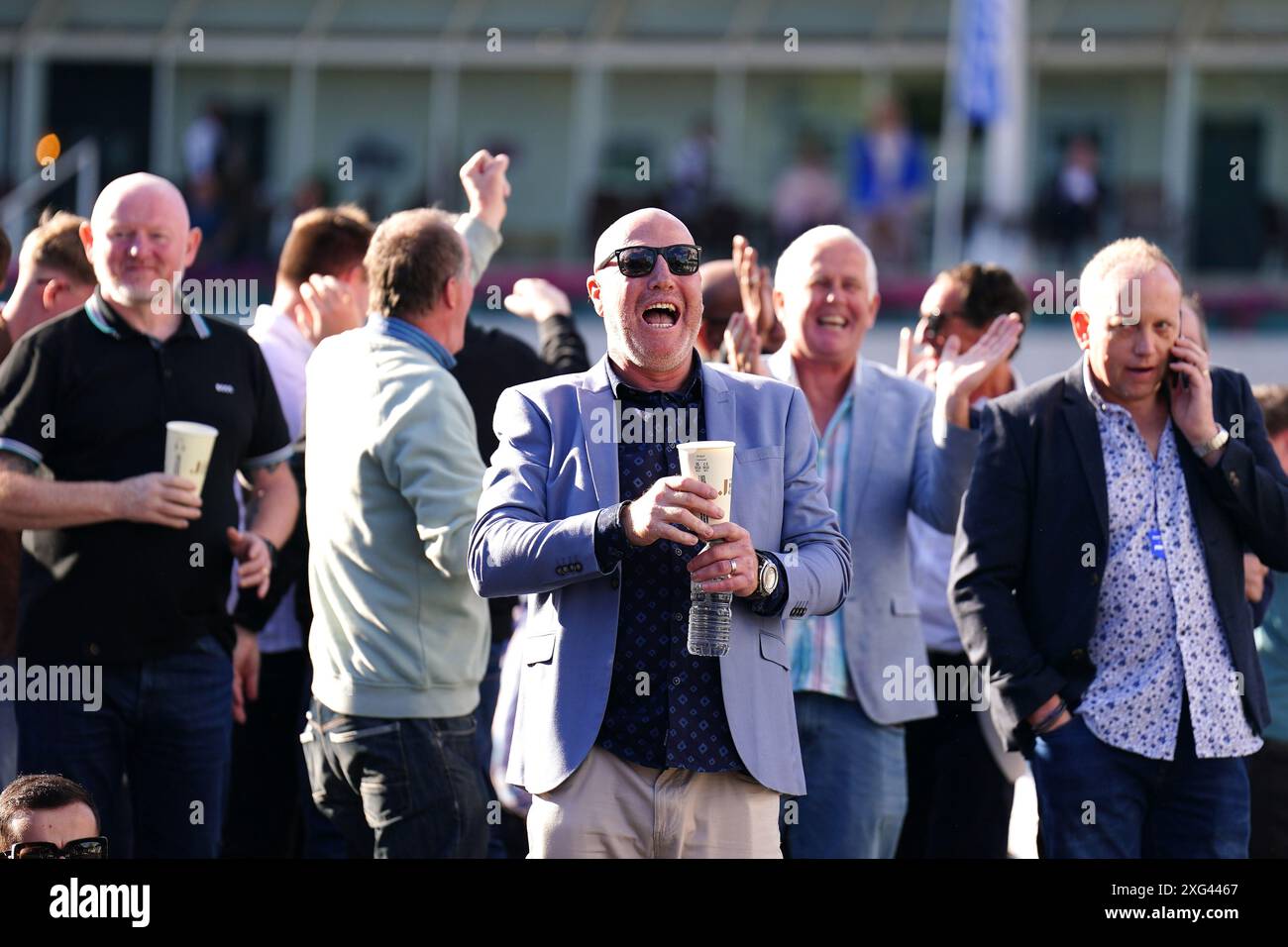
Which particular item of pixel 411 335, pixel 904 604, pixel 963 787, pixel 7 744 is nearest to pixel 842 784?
pixel 904 604

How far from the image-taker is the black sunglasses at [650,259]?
432cm

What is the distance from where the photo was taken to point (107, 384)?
530cm

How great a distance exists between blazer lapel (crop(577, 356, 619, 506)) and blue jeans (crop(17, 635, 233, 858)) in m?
1.66

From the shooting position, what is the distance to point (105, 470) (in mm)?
5281

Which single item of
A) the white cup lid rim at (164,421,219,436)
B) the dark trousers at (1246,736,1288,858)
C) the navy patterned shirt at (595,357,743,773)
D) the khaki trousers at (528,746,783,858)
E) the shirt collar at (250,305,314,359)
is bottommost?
the dark trousers at (1246,736,1288,858)

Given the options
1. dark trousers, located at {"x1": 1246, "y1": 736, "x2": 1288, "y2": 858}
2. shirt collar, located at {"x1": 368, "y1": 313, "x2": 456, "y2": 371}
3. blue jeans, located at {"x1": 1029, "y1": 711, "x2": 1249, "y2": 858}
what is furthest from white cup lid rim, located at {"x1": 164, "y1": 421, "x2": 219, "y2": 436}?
dark trousers, located at {"x1": 1246, "y1": 736, "x2": 1288, "y2": 858}

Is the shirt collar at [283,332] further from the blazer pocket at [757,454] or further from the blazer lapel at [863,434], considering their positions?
the blazer pocket at [757,454]

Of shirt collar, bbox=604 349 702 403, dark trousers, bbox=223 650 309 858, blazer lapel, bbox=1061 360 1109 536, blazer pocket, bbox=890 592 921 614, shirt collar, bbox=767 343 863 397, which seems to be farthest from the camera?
dark trousers, bbox=223 650 309 858

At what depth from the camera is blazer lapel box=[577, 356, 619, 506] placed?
14.0 feet

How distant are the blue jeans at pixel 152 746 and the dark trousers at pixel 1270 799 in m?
3.41

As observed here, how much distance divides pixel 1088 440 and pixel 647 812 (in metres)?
1.75

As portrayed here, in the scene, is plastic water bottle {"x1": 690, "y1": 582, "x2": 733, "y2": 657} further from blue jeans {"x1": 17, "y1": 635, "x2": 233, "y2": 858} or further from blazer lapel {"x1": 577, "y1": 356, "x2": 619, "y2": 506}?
blue jeans {"x1": 17, "y1": 635, "x2": 233, "y2": 858}

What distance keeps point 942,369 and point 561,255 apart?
21321 mm
